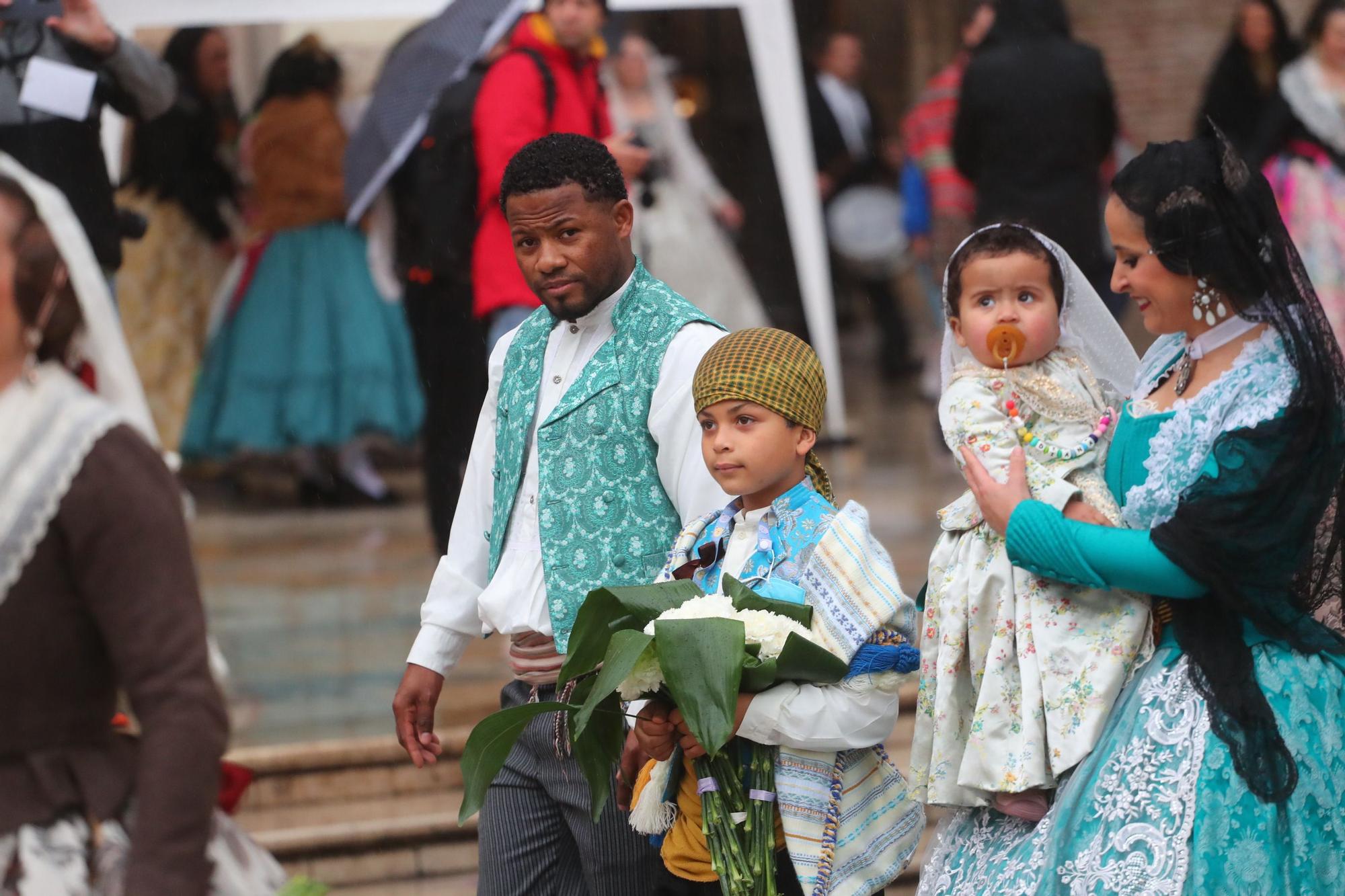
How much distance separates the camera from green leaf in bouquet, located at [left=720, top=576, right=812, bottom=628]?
10.4 ft

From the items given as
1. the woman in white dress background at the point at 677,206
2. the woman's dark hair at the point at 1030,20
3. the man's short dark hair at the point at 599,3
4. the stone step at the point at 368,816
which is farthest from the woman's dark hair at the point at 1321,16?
the stone step at the point at 368,816

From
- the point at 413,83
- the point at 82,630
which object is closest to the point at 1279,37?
the point at 413,83

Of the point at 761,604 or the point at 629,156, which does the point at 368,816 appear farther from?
the point at 761,604

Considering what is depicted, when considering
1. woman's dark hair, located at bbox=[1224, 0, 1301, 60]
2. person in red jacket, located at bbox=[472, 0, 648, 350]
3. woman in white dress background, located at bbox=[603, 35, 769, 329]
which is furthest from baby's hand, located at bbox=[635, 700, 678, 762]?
woman's dark hair, located at bbox=[1224, 0, 1301, 60]

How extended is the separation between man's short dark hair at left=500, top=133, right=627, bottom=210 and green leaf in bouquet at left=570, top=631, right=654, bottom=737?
88 cm

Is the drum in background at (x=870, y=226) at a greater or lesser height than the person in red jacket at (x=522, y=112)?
greater

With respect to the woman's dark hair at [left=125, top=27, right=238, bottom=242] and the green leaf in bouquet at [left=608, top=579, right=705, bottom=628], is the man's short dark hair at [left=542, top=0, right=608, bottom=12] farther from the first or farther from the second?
the green leaf in bouquet at [left=608, top=579, right=705, bottom=628]

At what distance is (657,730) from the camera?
322 cm


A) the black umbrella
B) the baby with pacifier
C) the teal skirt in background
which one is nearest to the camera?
the baby with pacifier

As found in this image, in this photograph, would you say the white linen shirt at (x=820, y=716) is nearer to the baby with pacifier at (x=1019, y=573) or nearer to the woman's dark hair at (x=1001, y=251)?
the baby with pacifier at (x=1019, y=573)

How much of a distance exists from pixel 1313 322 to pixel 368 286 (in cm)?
708

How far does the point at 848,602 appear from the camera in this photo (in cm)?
322

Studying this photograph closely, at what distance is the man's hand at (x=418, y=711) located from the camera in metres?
3.67

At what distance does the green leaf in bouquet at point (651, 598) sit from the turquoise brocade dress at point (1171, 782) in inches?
23.0
